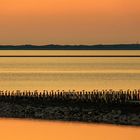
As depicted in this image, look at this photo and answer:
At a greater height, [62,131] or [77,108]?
[77,108]

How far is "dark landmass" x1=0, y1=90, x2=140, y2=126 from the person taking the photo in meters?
33.7

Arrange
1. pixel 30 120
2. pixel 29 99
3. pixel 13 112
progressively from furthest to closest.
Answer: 1. pixel 29 99
2. pixel 13 112
3. pixel 30 120

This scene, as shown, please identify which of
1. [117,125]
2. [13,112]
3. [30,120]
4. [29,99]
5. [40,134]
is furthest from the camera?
[29,99]

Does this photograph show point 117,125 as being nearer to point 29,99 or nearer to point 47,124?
point 47,124

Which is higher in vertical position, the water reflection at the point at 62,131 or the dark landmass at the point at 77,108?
the dark landmass at the point at 77,108

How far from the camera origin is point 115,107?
116ft

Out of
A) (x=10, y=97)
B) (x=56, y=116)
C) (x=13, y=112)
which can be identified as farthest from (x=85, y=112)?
(x=10, y=97)

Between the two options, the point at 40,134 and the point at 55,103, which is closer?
the point at 40,134

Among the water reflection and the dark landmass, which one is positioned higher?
the dark landmass

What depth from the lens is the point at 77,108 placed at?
119ft

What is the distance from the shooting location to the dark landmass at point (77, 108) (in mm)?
33688

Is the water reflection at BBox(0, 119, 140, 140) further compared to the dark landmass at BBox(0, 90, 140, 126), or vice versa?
the dark landmass at BBox(0, 90, 140, 126)

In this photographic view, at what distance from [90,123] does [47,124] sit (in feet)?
7.63

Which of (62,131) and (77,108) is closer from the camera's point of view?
(62,131)
